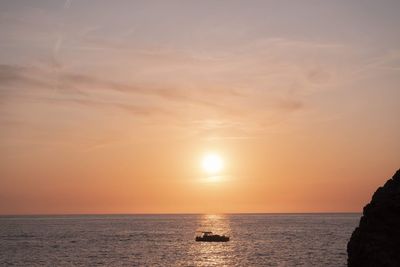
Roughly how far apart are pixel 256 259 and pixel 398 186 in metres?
53.4

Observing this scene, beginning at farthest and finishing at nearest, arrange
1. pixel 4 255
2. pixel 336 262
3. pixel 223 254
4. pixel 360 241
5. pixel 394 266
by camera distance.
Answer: pixel 223 254
pixel 4 255
pixel 336 262
pixel 360 241
pixel 394 266

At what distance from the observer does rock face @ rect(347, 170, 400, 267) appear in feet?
99.8

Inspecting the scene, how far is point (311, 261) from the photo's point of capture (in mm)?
78438

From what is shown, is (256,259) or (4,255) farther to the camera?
(4,255)

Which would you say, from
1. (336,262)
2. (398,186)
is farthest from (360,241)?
(336,262)

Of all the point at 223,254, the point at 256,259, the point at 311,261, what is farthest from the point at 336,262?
the point at 223,254

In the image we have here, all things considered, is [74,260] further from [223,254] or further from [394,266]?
[394,266]

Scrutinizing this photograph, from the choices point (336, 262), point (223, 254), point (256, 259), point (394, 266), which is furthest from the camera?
point (223, 254)

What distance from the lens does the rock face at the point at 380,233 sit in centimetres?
3042

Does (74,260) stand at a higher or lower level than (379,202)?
lower

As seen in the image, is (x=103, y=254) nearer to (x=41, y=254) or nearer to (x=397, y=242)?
(x=41, y=254)

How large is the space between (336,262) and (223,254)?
24.7 metres

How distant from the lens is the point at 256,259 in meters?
83.3

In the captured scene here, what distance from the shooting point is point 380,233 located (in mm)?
31766
